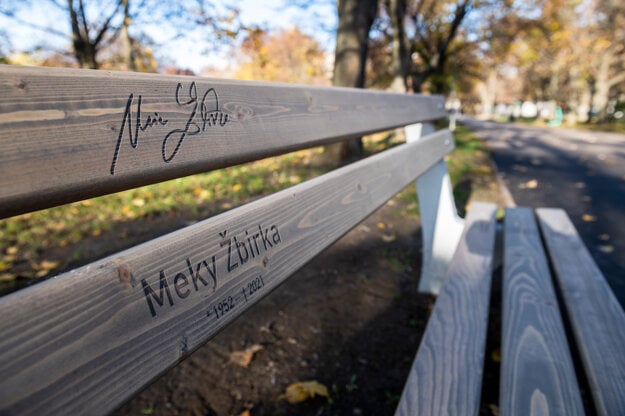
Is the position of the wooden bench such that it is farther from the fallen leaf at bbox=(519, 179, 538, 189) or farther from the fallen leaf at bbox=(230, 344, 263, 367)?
the fallen leaf at bbox=(519, 179, 538, 189)

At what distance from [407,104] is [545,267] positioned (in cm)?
95

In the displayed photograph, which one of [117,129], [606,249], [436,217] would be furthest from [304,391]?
[606,249]

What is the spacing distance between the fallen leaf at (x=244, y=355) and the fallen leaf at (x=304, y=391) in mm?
275

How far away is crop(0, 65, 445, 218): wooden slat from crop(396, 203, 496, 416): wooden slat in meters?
0.69

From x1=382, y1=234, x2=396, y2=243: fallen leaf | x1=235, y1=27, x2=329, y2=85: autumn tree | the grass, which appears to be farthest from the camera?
x1=235, y1=27, x2=329, y2=85: autumn tree

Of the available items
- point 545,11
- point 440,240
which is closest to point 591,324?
point 440,240

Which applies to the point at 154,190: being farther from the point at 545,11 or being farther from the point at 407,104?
the point at 545,11

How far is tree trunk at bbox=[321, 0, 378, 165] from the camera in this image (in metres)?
A: 5.67

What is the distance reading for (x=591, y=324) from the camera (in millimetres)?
1249

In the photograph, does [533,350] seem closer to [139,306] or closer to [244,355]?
[139,306]

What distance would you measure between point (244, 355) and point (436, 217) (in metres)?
1.31

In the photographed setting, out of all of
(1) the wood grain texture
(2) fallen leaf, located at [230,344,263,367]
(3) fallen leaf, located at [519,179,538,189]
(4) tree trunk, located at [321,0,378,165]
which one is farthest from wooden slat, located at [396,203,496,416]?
(3) fallen leaf, located at [519,179,538,189]

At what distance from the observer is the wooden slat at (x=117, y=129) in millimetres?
494

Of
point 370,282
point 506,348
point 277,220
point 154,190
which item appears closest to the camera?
point 277,220
